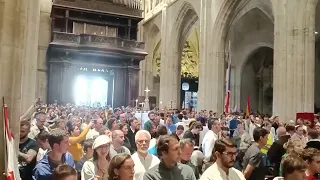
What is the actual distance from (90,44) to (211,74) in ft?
25.8

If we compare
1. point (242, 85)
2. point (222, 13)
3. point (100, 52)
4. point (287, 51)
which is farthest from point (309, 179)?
point (242, 85)

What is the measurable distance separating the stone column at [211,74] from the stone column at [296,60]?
625 centimetres

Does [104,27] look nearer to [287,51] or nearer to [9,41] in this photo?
[287,51]

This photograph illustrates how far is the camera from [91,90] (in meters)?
26.6

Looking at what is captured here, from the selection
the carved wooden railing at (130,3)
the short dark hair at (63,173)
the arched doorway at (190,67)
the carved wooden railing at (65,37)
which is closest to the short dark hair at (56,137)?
the short dark hair at (63,173)

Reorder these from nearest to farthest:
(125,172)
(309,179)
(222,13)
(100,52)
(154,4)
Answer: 1. (125,172)
2. (309,179)
3. (222,13)
4. (100,52)
5. (154,4)

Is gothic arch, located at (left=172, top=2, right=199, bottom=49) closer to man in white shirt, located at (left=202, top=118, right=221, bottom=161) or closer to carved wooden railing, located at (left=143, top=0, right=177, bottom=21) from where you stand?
carved wooden railing, located at (left=143, top=0, right=177, bottom=21)

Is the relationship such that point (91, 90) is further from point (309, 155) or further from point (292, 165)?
point (292, 165)

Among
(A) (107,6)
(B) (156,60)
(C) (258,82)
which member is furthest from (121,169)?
(B) (156,60)

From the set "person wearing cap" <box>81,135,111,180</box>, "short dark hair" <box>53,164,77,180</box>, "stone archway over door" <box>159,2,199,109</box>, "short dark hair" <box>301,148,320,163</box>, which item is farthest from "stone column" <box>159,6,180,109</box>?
"short dark hair" <box>53,164,77,180</box>

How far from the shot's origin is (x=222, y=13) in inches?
858

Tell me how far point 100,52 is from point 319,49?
1399cm

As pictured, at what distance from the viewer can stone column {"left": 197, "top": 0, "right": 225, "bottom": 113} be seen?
21.8 metres

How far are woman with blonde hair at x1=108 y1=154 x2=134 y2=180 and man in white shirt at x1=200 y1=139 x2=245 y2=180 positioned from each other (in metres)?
0.75
